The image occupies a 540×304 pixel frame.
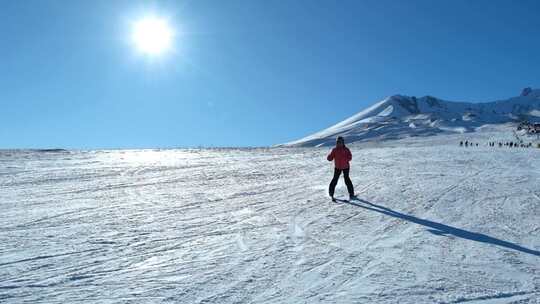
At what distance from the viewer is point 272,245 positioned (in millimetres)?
6996

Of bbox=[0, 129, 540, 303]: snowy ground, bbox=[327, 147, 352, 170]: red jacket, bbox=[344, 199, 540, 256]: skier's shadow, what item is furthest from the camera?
bbox=[327, 147, 352, 170]: red jacket

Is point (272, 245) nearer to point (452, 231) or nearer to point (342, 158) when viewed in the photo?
point (452, 231)

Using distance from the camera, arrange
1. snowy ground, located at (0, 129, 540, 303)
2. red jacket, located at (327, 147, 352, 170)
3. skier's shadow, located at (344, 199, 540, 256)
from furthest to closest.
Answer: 1. red jacket, located at (327, 147, 352, 170)
2. skier's shadow, located at (344, 199, 540, 256)
3. snowy ground, located at (0, 129, 540, 303)

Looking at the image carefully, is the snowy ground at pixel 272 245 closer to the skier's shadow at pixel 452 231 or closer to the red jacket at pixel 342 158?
the skier's shadow at pixel 452 231

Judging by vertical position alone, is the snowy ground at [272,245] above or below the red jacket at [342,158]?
below

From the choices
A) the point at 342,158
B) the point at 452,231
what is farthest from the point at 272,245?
the point at 342,158

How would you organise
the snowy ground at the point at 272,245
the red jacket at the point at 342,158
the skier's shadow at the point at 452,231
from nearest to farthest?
1. the snowy ground at the point at 272,245
2. the skier's shadow at the point at 452,231
3. the red jacket at the point at 342,158

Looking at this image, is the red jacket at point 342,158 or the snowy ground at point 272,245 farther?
the red jacket at point 342,158

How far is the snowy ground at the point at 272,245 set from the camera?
5.05 metres

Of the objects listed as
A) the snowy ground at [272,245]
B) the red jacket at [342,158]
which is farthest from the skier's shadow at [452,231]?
the red jacket at [342,158]

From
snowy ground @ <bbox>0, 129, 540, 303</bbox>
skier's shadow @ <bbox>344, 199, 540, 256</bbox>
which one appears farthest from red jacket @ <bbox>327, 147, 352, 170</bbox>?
skier's shadow @ <bbox>344, 199, 540, 256</bbox>

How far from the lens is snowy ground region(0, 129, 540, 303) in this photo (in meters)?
5.05

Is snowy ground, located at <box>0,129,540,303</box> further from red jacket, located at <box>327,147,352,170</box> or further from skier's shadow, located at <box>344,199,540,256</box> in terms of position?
red jacket, located at <box>327,147,352,170</box>

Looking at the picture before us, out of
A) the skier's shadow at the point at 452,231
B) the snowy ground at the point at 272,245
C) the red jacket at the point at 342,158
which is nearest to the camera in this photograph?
the snowy ground at the point at 272,245
